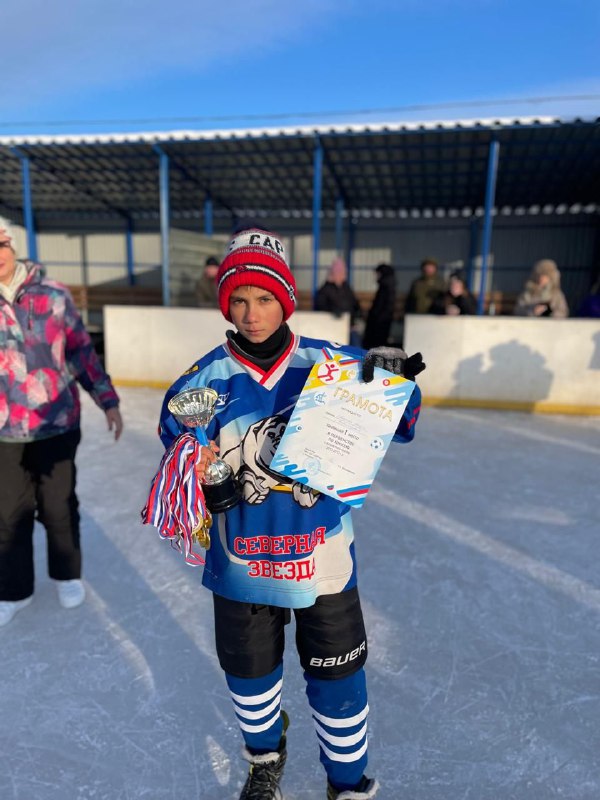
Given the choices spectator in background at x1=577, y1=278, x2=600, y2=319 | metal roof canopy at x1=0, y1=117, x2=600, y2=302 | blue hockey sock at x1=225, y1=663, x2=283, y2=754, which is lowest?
blue hockey sock at x1=225, y1=663, x2=283, y2=754

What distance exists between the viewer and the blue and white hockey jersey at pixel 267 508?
1239mm

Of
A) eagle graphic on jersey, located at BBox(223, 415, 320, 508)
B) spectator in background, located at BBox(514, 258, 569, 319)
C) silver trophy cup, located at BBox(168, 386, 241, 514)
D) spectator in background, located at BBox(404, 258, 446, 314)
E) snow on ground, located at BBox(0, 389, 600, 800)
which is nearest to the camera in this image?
silver trophy cup, located at BBox(168, 386, 241, 514)

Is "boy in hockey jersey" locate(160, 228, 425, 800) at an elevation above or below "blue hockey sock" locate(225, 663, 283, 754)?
above

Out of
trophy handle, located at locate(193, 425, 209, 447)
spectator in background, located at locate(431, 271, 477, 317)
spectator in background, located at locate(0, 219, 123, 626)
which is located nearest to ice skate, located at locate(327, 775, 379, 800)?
trophy handle, located at locate(193, 425, 209, 447)

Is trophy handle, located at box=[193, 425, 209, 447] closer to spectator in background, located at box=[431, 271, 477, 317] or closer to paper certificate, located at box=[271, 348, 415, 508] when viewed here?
paper certificate, located at box=[271, 348, 415, 508]

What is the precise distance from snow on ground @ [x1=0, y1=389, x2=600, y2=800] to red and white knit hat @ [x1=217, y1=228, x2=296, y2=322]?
53.7 inches

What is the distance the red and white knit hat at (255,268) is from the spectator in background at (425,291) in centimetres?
571

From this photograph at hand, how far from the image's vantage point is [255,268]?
3.94ft

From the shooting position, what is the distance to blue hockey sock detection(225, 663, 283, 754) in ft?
4.37

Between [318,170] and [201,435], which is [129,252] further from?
[201,435]

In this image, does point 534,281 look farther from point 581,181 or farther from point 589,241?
point 589,241

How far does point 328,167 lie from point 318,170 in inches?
74.2

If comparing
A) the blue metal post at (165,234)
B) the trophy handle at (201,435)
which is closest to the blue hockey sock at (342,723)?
the trophy handle at (201,435)

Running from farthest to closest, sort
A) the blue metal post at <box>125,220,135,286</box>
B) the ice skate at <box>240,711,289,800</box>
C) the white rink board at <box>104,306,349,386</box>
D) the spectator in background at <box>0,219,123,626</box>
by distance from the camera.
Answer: the blue metal post at <box>125,220,135,286</box>, the white rink board at <box>104,306,349,386</box>, the spectator in background at <box>0,219,123,626</box>, the ice skate at <box>240,711,289,800</box>
